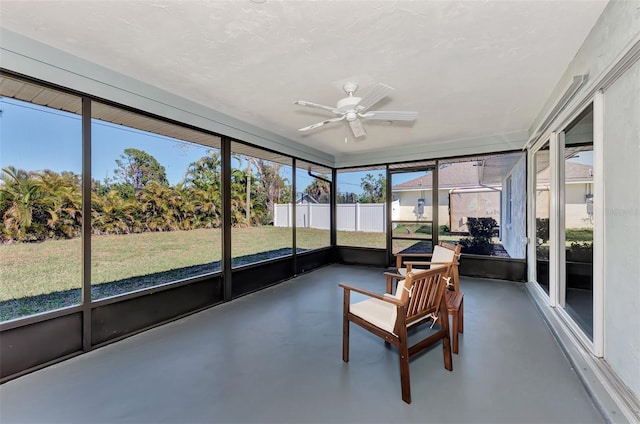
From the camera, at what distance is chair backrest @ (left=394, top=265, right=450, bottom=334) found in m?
1.91

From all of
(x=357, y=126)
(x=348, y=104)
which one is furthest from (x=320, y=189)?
(x=348, y=104)

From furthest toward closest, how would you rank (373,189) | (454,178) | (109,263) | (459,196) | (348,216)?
(348,216)
(373,189)
(454,178)
(459,196)
(109,263)

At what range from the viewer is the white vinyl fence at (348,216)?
19.1 ft

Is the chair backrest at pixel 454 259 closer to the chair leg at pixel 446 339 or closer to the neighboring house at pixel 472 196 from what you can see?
the chair leg at pixel 446 339

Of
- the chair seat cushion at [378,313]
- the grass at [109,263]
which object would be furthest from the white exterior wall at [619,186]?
the grass at [109,263]

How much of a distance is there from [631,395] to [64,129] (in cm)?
457

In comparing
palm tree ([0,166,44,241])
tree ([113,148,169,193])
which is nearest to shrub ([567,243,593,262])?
tree ([113,148,169,193])

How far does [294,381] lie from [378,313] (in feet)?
2.66

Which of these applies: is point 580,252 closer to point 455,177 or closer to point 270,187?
point 455,177

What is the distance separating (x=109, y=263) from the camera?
2850mm

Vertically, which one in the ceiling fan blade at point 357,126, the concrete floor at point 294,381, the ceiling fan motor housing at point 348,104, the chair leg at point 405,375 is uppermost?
the ceiling fan motor housing at point 348,104

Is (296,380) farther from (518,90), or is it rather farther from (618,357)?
(518,90)

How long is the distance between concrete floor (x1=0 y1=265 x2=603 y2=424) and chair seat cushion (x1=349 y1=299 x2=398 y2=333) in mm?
413

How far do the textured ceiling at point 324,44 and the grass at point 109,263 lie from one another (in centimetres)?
172
